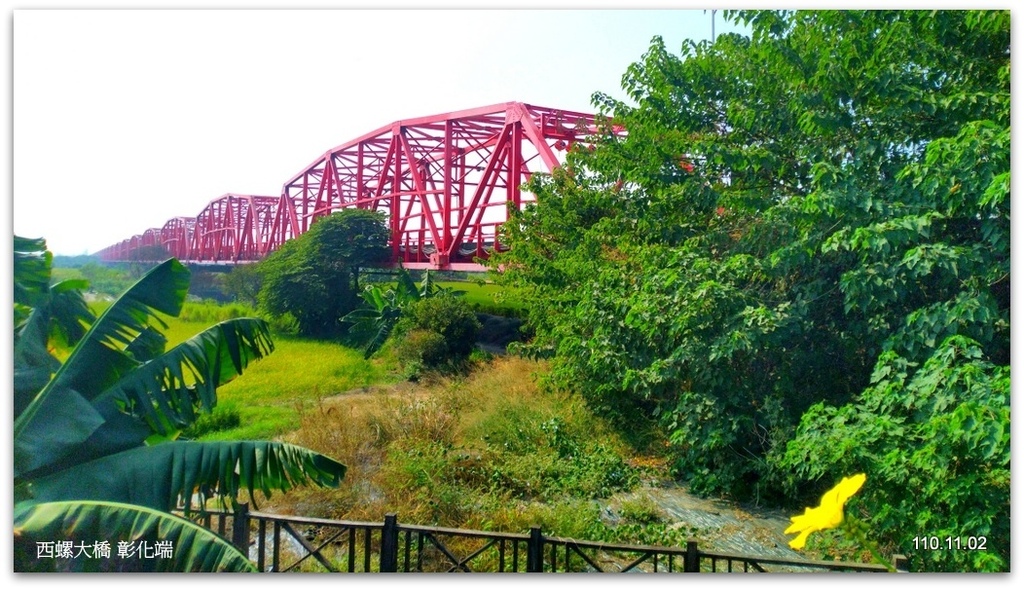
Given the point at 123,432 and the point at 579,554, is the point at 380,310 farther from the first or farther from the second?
the point at 579,554

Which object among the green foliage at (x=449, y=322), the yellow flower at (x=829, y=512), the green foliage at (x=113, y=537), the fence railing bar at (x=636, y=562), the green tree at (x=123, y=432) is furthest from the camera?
the green foliage at (x=449, y=322)

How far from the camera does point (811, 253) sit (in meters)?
4.23

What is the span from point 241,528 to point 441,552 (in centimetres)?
104

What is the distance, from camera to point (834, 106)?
435 centimetres

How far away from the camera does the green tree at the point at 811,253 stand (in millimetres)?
3723

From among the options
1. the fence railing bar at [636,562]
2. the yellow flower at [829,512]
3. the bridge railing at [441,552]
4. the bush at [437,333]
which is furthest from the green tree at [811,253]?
the yellow flower at [829,512]

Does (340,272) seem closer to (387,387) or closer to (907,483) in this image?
(387,387)

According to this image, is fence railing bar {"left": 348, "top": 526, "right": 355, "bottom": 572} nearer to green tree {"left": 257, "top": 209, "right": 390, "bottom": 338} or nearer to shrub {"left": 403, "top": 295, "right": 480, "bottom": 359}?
green tree {"left": 257, "top": 209, "right": 390, "bottom": 338}

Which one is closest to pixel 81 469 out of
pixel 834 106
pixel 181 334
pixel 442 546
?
pixel 181 334

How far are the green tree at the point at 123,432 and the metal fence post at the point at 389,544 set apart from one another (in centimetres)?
40

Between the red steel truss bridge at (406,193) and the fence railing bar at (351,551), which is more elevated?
the red steel truss bridge at (406,193)

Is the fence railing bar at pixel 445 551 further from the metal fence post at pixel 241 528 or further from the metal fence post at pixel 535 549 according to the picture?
the metal fence post at pixel 241 528

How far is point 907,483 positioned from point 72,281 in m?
4.52

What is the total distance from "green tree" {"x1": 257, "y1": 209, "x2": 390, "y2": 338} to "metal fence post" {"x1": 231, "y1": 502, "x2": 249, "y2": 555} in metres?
1.50
